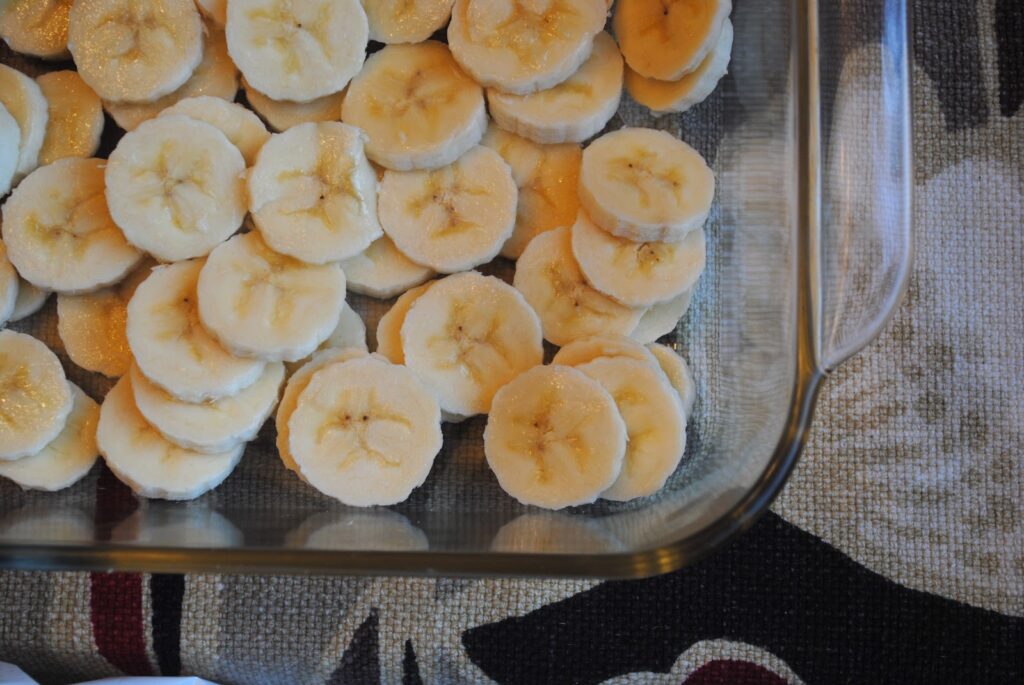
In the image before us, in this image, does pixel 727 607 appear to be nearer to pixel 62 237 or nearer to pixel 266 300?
pixel 266 300

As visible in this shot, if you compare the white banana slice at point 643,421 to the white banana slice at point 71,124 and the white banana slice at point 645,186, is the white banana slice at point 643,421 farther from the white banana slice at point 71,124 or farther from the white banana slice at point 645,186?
the white banana slice at point 71,124

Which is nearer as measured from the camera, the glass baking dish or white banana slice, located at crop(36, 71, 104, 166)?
the glass baking dish

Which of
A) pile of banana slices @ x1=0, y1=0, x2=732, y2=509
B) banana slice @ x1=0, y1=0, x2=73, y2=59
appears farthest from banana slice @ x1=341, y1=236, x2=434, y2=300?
banana slice @ x1=0, y1=0, x2=73, y2=59

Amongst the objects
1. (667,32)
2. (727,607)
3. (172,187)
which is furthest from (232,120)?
(727,607)

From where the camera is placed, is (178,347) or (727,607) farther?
(727,607)

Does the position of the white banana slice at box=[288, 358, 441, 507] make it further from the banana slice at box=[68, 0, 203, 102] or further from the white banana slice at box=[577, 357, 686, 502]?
the banana slice at box=[68, 0, 203, 102]

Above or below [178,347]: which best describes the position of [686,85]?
above
